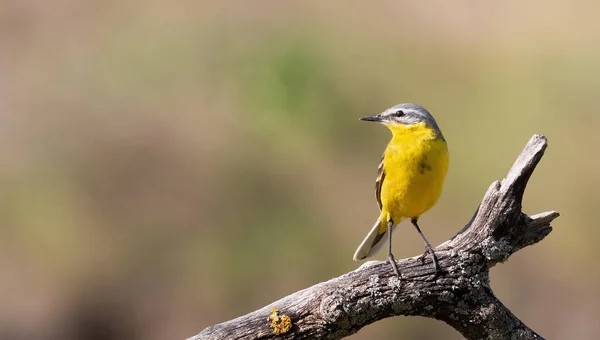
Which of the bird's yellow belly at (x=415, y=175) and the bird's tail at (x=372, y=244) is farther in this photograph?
the bird's tail at (x=372, y=244)

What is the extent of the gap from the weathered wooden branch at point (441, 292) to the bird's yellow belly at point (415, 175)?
1.81 feet

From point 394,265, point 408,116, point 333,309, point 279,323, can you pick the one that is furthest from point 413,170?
point 279,323

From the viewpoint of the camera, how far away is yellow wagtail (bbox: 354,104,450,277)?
17.6 ft

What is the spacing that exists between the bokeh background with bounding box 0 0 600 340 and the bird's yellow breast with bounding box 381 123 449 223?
3.38 metres

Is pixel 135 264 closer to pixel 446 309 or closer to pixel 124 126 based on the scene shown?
pixel 124 126

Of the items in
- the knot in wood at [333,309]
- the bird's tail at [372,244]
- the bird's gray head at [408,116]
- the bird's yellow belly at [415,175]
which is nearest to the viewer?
the knot in wood at [333,309]

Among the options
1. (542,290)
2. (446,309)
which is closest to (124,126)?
(542,290)

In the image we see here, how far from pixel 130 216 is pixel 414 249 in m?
3.24

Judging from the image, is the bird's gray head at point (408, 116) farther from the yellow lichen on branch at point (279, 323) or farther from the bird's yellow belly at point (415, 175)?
the yellow lichen on branch at point (279, 323)

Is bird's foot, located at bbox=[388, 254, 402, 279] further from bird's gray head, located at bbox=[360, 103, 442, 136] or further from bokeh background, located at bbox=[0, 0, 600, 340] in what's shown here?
bokeh background, located at bbox=[0, 0, 600, 340]

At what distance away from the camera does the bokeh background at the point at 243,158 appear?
9203 millimetres

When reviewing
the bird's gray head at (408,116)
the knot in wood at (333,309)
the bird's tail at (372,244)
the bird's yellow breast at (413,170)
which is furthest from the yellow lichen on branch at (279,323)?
the bird's gray head at (408,116)

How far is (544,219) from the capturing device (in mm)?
4812

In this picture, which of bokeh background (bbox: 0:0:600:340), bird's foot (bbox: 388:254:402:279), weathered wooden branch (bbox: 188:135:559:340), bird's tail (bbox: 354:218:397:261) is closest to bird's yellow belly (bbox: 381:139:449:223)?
bird's tail (bbox: 354:218:397:261)
